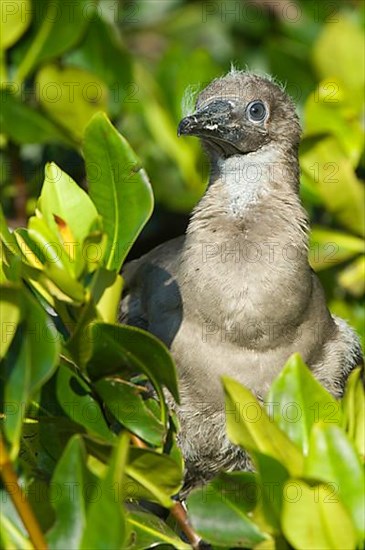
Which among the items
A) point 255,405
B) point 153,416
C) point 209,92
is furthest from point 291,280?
point 255,405

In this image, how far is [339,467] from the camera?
6.45 ft

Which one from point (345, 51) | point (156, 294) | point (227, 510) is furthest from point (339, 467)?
point (345, 51)

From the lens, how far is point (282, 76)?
4246mm

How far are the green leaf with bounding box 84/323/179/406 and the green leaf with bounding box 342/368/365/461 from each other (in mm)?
336

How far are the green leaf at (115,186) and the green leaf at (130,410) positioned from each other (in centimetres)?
26

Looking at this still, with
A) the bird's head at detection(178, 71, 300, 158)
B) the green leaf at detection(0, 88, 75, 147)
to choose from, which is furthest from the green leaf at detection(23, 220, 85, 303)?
the green leaf at detection(0, 88, 75, 147)

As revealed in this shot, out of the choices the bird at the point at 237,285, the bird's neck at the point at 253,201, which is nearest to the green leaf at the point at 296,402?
the bird at the point at 237,285

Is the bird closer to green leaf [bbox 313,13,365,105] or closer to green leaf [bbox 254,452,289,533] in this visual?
green leaf [bbox 313,13,365,105]

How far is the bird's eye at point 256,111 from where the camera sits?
10.9 feet

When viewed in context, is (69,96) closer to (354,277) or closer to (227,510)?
(354,277)

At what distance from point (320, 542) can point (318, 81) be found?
2603 millimetres

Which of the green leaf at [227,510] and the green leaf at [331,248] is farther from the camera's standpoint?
the green leaf at [331,248]

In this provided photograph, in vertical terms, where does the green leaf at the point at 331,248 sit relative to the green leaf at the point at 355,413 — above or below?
below

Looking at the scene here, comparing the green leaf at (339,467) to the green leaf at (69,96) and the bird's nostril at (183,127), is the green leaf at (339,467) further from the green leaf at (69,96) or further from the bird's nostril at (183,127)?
the green leaf at (69,96)
